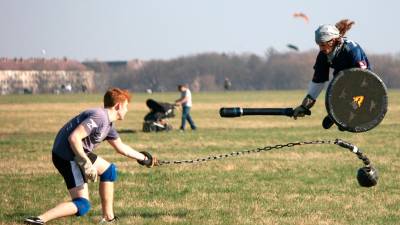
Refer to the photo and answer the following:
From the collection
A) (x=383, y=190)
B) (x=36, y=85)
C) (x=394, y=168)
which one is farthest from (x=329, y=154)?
(x=36, y=85)

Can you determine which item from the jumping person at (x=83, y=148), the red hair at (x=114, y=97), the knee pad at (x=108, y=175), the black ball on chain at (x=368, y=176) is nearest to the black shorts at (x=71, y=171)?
the jumping person at (x=83, y=148)

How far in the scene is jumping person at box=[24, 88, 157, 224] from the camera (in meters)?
8.98

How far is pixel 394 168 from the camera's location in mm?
15758

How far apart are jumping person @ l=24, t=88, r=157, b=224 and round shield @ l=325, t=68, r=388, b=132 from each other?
95.5 inches

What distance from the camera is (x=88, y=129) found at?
9008 millimetres

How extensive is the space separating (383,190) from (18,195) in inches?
228

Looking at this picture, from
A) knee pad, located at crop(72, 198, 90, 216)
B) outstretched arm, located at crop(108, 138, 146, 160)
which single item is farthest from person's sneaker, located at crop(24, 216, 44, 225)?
outstretched arm, located at crop(108, 138, 146, 160)

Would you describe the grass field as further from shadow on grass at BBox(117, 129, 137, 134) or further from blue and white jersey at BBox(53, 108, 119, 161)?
shadow on grass at BBox(117, 129, 137, 134)

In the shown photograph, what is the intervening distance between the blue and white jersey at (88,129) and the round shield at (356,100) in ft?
8.45

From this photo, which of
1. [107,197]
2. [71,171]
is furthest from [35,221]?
[107,197]

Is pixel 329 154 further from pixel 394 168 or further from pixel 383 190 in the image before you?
pixel 383 190

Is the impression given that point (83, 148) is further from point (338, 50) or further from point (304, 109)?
point (338, 50)

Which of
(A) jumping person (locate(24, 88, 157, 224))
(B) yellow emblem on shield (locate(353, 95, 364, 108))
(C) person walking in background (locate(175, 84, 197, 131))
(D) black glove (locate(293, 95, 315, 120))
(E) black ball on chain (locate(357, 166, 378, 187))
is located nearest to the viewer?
(A) jumping person (locate(24, 88, 157, 224))

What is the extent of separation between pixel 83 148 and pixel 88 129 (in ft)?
1.31
